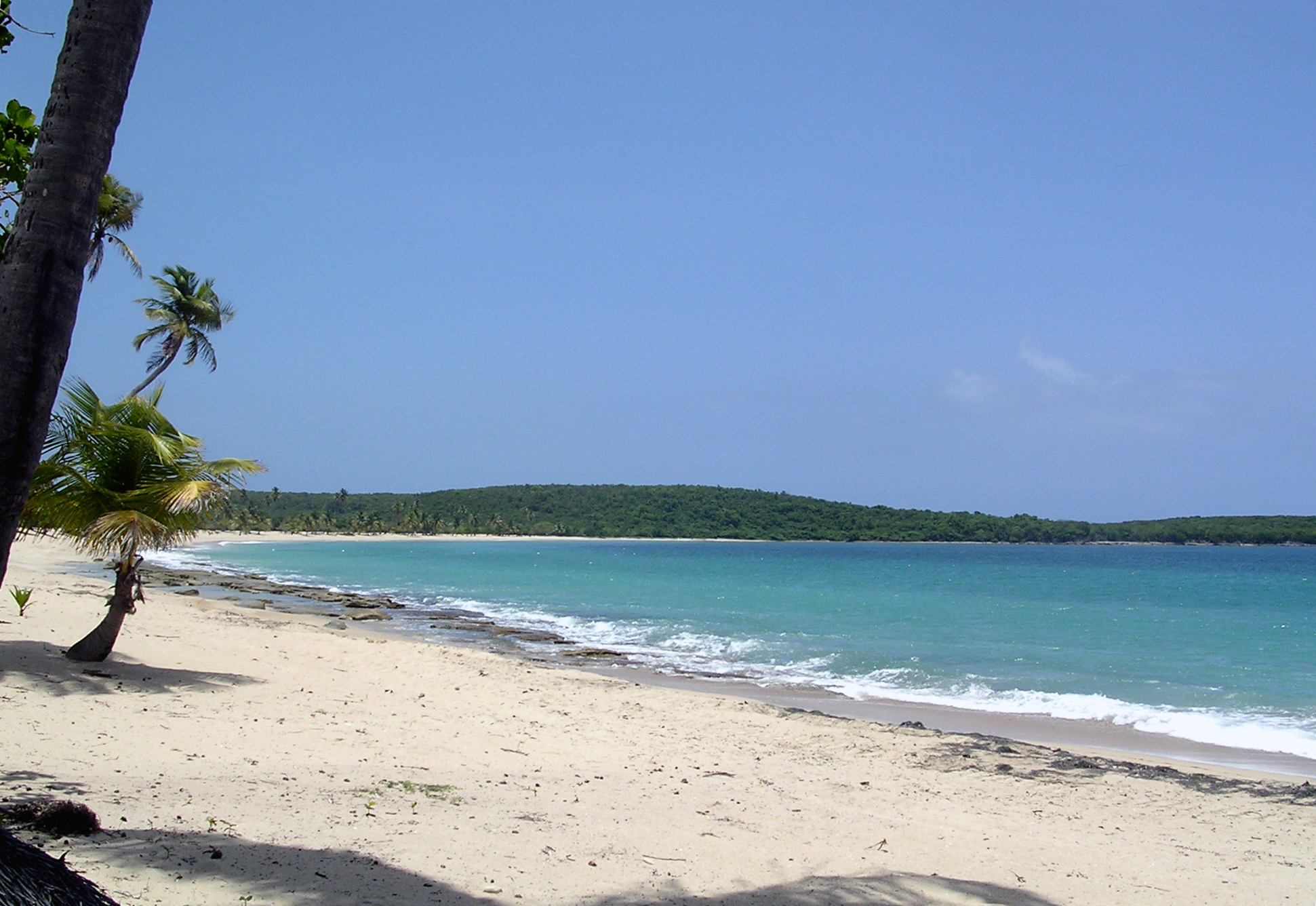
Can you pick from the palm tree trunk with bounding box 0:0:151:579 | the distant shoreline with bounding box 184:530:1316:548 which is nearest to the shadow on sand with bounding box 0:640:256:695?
the palm tree trunk with bounding box 0:0:151:579

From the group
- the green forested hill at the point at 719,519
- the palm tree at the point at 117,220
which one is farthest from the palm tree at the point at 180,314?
the green forested hill at the point at 719,519

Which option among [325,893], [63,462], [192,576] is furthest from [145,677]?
[192,576]

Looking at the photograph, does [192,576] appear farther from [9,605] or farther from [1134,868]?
[1134,868]

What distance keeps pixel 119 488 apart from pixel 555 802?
18.7 ft

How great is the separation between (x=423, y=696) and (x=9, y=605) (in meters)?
6.79

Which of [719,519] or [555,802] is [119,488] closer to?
[555,802]

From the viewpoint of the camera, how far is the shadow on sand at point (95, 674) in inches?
322

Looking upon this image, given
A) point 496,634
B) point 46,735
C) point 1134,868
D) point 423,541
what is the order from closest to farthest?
point 1134,868 → point 46,735 → point 496,634 → point 423,541

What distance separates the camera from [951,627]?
25.1 metres

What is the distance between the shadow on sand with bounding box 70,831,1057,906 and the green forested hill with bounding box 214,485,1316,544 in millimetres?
123240

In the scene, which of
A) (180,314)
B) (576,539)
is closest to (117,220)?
(180,314)

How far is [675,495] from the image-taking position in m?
153

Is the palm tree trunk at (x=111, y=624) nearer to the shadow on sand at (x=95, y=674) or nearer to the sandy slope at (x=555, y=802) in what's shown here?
the shadow on sand at (x=95, y=674)

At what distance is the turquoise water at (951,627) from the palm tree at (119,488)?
9.46 m
